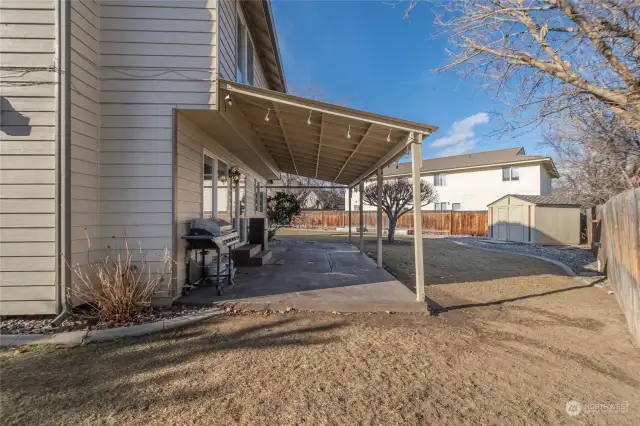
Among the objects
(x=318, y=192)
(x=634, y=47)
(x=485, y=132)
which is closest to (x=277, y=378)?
(x=485, y=132)

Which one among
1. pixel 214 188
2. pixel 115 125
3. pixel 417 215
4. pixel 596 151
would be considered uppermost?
pixel 596 151

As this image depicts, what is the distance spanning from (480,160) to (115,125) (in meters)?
29.2

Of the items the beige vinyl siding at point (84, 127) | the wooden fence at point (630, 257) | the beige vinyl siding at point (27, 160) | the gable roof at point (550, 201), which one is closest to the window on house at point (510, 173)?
the gable roof at point (550, 201)

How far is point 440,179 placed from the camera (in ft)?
99.3

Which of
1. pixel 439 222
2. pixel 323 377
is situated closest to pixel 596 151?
pixel 323 377

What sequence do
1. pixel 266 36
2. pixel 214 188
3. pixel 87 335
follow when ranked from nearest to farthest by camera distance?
pixel 87 335 → pixel 214 188 → pixel 266 36

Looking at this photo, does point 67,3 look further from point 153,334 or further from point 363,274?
point 363,274

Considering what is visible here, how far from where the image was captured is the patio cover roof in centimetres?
504

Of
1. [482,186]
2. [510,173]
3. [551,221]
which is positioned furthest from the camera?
[482,186]

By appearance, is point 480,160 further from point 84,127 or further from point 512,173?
point 84,127

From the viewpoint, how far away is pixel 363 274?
23.3ft

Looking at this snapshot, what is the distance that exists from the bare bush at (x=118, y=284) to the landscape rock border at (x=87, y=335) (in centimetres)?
24

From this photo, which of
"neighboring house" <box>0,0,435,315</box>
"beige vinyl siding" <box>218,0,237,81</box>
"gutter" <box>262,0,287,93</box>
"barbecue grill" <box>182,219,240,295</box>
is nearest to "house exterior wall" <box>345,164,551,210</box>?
"gutter" <box>262,0,287,93</box>

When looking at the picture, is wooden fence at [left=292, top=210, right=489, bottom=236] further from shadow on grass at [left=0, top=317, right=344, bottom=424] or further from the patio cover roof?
shadow on grass at [left=0, top=317, right=344, bottom=424]
